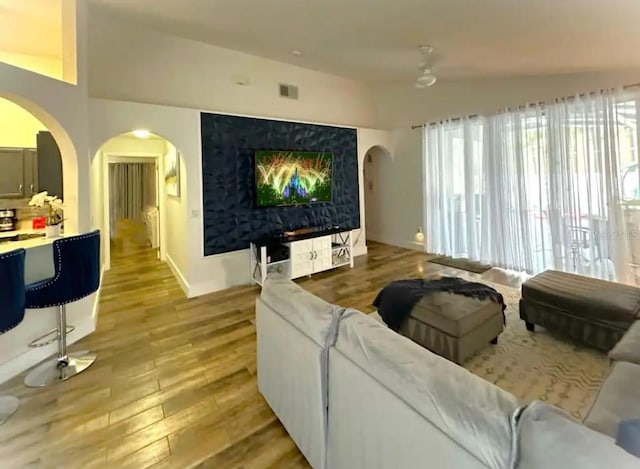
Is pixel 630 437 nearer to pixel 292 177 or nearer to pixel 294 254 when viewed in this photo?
pixel 294 254

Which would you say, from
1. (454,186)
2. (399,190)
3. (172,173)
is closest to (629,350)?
(454,186)

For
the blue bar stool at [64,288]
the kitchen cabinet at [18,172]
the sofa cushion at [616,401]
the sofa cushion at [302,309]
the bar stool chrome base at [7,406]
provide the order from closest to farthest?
the sofa cushion at [616,401]
the sofa cushion at [302,309]
the bar stool chrome base at [7,406]
the blue bar stool at [64,288]
the kitchen cabinet at [18,172]

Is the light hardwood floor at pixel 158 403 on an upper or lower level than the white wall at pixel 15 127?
lower

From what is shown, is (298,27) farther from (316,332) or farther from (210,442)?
(210,442)

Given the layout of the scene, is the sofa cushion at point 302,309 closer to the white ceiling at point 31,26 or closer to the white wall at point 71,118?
the white wall at point 71,118

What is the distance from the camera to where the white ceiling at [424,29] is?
2770mm

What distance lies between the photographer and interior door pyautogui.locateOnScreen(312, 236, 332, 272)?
16.6ft

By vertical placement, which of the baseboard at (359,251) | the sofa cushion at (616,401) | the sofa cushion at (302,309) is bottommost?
the sofa cushion at (616,401)

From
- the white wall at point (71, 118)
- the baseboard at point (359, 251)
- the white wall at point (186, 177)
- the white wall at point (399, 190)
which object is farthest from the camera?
the white wall at point (399, 190)

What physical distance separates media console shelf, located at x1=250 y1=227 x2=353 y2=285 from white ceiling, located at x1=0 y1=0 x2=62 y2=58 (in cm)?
338

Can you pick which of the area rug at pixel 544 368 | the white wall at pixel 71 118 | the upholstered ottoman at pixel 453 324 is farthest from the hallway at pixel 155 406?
the area rug at pixel 544 368

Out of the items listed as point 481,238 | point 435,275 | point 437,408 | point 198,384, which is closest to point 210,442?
point 198,384

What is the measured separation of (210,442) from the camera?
1.87 meters

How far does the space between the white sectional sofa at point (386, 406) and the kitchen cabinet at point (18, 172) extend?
4006 mm
